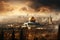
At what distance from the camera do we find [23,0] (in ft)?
18.5

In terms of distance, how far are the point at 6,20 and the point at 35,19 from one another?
0.88 meters

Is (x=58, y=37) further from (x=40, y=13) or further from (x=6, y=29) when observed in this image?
(x=6, y=29)

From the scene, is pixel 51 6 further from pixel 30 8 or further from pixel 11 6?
pixel 11 6

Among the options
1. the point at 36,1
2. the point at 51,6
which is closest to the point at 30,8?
the point at 36,1

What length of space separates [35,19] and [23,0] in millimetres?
689

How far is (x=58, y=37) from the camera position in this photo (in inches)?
218

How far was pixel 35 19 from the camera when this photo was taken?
5.63 metres

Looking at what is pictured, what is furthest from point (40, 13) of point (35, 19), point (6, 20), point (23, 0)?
point (6, 20)

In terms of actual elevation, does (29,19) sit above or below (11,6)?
below

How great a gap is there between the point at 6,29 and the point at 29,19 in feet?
2.48

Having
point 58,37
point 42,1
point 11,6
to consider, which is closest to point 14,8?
point 11,6

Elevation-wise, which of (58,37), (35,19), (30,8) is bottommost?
(58,37)

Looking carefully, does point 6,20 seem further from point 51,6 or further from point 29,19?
point 51,6

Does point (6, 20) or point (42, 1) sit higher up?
point (42, 1)
